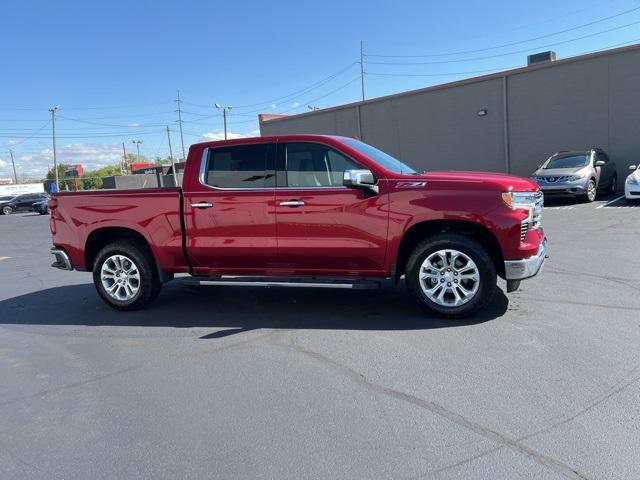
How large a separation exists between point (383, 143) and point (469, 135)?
5.51 meters

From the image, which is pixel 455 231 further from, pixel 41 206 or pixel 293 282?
pixel 41 206

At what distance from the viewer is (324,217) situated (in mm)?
5551

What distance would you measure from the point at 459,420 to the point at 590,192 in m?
15.1

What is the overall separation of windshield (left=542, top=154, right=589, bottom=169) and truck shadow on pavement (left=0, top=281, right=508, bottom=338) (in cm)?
1214

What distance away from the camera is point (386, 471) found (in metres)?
2.86

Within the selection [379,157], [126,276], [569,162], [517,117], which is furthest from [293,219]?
[517,117]

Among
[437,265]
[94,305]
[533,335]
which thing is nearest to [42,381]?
[94,305]

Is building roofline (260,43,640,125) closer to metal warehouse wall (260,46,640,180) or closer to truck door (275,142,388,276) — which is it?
metal warehouse wall (260,46,640,180)

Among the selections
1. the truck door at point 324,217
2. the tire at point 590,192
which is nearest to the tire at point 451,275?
the truck door at point 324,217

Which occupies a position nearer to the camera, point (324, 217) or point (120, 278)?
point (324, 217)

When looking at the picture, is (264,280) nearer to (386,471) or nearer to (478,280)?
(478,280)

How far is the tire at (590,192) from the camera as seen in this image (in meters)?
16.1

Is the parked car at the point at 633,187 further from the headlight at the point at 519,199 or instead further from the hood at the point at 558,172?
the headlight at the point at 519,199

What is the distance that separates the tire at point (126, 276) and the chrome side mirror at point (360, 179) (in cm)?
267
